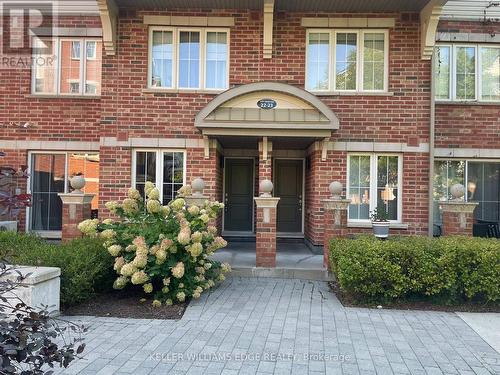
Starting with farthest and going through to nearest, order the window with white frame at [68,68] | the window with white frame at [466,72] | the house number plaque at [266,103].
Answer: the window with white frame at [68,68] < the window with white frame at [466,72] < the house number plaque at [266,103]

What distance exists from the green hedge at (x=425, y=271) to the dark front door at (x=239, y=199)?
5768mm

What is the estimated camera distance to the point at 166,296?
615cm

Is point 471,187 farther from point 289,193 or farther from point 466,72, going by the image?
point 289,193

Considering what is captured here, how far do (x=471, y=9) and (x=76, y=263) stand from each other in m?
10.5

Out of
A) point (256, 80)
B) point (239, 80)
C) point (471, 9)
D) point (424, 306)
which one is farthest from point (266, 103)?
point (471, 9)

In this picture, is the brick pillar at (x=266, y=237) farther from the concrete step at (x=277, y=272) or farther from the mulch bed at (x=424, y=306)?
the mulch bed at (x=424, y=306)

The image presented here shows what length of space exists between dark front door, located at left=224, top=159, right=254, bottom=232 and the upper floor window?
8.62 feet

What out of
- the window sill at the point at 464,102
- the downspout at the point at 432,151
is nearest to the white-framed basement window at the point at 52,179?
the downspout at the point at 432,151

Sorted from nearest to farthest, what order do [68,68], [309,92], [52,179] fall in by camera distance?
[309,92] → [68,68] → [52,179]

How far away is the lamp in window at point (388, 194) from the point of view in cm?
1003

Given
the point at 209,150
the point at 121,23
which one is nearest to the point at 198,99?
the point at 209,150

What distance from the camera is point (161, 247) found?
19.5 ft

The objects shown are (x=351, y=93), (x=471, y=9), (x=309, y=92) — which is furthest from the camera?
(x=471, y=9)

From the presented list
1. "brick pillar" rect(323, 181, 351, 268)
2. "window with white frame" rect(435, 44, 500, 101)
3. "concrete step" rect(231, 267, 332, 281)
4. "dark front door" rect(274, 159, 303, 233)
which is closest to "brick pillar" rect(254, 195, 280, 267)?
"concrete step" rect(231, 267, 332, 281)
